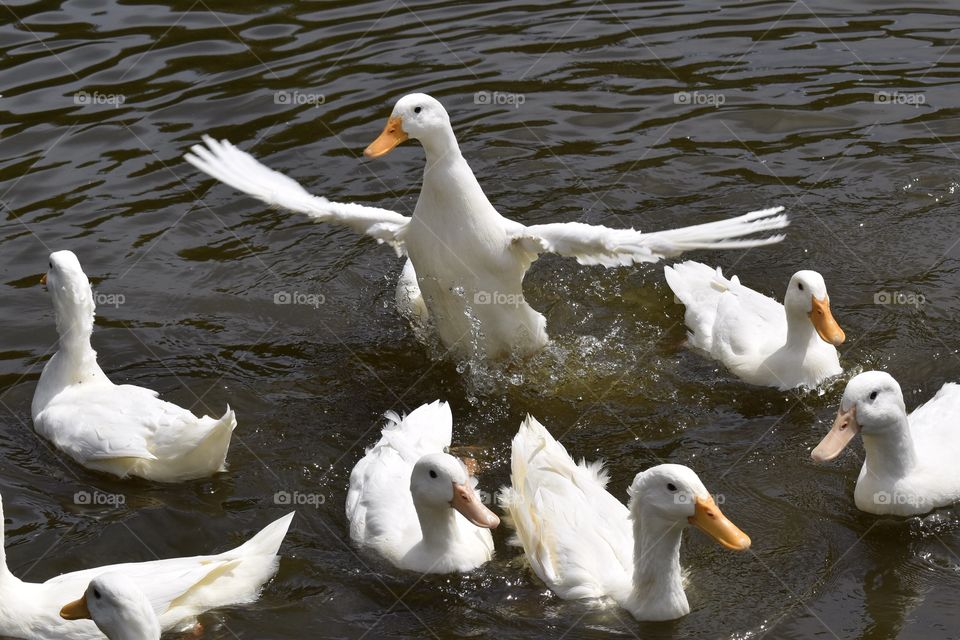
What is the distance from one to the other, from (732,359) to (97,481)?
397 cm

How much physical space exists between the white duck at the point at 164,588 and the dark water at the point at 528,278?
124mm

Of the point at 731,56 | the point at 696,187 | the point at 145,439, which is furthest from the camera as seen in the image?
the point at 731,56

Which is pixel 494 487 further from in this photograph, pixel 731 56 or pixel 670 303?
pixel 731 56

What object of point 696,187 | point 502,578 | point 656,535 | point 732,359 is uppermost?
point 696,187

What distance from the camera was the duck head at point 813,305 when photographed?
780cm

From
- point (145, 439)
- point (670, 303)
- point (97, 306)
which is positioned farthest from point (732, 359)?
point (97, 306)

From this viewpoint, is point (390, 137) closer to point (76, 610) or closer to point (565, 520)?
point (565, 520)

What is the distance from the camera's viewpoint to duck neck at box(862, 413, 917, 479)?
6.80 meters

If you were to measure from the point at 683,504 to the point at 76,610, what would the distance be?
2.82 meters

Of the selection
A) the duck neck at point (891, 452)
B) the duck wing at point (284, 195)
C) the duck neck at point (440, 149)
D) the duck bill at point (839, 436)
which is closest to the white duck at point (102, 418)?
the duck wing at point (284, 195)

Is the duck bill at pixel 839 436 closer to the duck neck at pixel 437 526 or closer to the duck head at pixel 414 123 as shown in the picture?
the duck neck at pixel 437 526

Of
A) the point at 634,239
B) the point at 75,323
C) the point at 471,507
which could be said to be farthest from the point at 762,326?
the point at 75,323

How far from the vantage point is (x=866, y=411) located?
6691 mm

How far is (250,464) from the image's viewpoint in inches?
296
